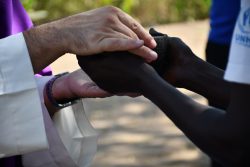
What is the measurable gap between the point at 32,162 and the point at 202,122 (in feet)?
2.63

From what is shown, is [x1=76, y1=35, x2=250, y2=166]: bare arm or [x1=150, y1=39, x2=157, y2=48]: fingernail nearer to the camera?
[x1=76, y1=35, x2=250, y2=166]: bare arm

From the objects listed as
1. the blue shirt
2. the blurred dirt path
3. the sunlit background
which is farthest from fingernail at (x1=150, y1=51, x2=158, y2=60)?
the blurred dirt path

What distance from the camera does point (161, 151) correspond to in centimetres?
464

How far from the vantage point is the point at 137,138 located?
4.87 metres

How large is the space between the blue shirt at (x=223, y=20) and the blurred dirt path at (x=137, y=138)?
1.01 m

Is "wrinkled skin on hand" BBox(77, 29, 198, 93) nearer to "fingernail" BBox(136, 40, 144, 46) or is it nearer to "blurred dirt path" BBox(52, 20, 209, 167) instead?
"fingernail" BBox(136, 40, 144, 46)

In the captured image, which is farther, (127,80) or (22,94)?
(22,94)

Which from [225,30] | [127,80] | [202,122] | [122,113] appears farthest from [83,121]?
[122,113]

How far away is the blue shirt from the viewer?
2.93m

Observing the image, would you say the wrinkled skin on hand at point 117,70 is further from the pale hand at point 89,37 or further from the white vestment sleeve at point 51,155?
the white vestment sleeve at point 51,155

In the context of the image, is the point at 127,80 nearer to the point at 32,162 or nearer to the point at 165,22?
the point at 32,162

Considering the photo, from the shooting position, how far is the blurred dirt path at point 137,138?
445 cm

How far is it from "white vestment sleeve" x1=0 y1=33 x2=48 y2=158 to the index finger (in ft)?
0.90

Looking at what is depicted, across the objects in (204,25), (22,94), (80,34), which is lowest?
(204,25)
